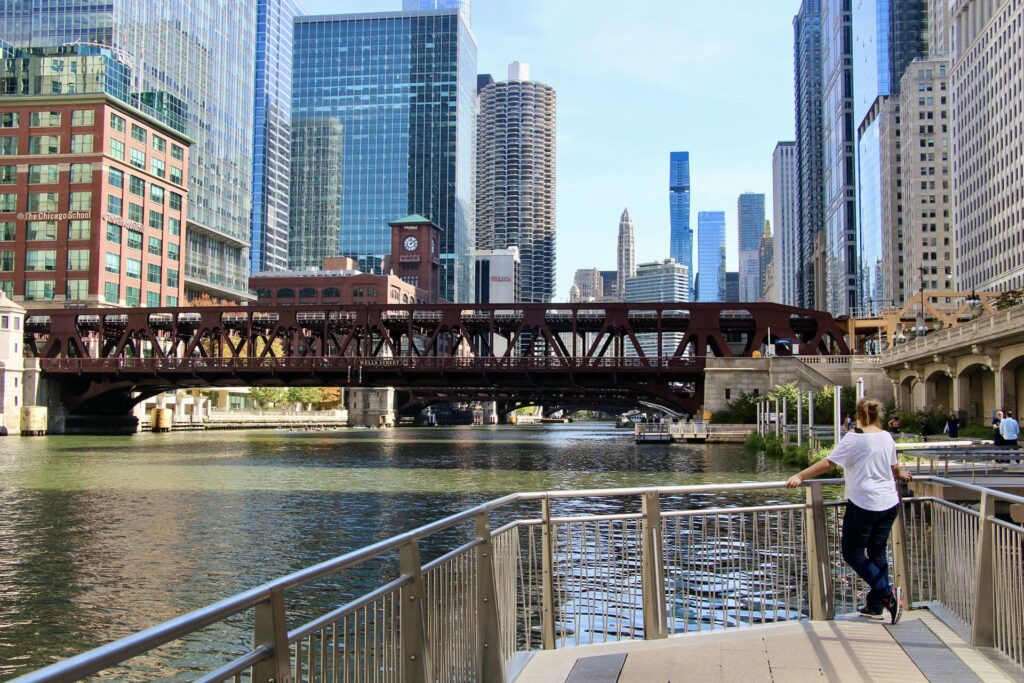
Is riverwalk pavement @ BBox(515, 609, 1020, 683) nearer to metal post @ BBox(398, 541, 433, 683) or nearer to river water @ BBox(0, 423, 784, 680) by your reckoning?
metal post @ BBox(398, 541, 433, 683)

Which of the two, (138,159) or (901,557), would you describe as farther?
(138,159)

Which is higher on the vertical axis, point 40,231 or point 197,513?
point 40,231

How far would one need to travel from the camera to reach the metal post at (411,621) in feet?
24.5

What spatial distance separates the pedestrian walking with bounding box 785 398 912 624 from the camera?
1125 cm

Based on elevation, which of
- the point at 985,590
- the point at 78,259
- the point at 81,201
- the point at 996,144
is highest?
the point at 996,144

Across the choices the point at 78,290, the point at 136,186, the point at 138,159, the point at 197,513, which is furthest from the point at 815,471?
the point at 138,159

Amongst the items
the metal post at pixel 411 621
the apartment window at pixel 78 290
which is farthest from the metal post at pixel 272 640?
the apartment window at pixel 78 290

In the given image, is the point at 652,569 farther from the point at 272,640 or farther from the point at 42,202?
the point at 42,202

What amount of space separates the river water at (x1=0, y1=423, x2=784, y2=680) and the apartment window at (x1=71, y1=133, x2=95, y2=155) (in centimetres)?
6547

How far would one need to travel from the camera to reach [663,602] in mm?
11109

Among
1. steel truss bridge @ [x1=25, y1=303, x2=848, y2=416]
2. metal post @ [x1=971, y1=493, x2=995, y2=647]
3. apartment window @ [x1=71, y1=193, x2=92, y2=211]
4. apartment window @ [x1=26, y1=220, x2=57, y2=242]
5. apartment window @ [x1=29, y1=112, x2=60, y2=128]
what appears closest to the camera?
metal post @ [x1=971, y1=493, x2=995, y2=647]

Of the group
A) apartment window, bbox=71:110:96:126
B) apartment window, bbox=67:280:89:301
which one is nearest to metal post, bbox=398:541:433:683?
apartment window, bbox=67:280:89:301

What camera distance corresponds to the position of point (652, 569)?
11.0 metres

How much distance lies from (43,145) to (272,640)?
13845 cm
